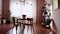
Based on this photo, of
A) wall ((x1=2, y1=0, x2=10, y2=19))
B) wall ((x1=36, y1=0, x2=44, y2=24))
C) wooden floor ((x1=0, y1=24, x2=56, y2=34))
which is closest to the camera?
wooden floor ((x1=0, y1=24, x2=56, y2=34))

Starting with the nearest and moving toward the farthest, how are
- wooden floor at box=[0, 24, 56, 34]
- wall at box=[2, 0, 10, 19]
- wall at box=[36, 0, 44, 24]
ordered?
wooden floor at box=[0, 24, 56, 34] → wall at box=[36, 0, 44, 24] → wall at box=[2, 0, 10, 19]

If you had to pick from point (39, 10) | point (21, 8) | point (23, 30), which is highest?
point (21, 8)

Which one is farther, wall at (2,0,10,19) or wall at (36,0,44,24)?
wall at (2,0,10,19)

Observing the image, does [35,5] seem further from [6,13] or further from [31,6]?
[6,13]

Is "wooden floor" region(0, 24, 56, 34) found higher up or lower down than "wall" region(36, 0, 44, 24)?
lower down

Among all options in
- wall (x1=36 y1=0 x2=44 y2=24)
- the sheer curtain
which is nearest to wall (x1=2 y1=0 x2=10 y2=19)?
the sheer curtain

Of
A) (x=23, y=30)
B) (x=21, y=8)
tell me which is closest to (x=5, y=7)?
(x=21, y=8)

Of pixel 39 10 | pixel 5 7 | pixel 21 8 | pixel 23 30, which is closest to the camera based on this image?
pixel 23 30

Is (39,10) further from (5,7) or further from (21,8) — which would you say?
(5,7)

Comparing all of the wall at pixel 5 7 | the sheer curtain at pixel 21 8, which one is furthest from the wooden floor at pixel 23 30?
the wall at pixel 5 7

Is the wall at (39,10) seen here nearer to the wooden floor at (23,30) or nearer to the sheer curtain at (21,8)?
the sheer curtain at (21,8)

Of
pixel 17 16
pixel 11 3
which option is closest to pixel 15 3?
pixel 11 3

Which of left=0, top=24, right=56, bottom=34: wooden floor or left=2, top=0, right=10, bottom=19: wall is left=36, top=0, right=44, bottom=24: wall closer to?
left=2, top=0, right=10, bottom=19: wall

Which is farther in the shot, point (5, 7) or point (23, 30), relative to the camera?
point (5, 7)
